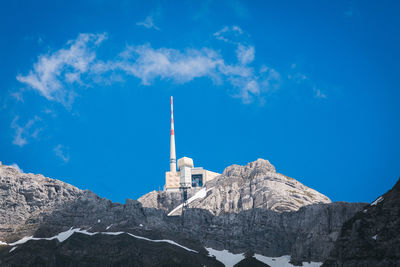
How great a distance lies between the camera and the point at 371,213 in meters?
150

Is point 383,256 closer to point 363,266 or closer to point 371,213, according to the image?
point 363,266

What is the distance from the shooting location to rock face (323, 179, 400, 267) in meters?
134

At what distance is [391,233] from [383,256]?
729cm

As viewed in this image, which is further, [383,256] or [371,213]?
[371,213]

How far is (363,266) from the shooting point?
452 feet

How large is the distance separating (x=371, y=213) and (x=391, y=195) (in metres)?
8.13

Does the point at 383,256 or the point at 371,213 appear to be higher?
the point at 371,213

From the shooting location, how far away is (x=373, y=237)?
465 ft

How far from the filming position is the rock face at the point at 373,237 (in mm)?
134250

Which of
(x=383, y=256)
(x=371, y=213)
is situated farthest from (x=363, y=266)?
(x=371, y=213)

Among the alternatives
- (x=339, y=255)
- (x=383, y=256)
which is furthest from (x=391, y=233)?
(x=339, y=255)

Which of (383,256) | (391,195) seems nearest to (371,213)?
(391,195)

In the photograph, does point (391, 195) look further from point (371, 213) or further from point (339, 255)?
point (339, 255)

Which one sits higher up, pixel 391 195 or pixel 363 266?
pixel 391 195
